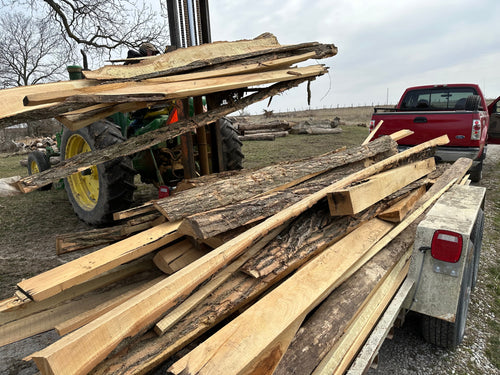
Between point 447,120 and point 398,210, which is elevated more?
point 447,120

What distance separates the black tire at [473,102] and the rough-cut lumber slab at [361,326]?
5.96m

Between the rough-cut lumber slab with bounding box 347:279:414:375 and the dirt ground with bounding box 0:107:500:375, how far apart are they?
0.58 metres

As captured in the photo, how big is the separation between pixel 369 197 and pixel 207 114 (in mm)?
1681

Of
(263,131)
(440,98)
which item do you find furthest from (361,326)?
(263,131)

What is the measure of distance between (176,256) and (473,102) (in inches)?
279

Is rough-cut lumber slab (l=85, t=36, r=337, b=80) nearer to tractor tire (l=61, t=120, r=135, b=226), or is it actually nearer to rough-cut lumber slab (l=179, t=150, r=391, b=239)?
tractor tire (l=61, t=120, r=135, b=226)

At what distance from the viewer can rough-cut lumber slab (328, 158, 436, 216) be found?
2.09 m

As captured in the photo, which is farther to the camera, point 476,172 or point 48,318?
point 476,172

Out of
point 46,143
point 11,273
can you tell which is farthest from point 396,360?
point 46,143

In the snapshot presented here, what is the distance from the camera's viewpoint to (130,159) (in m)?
4.40

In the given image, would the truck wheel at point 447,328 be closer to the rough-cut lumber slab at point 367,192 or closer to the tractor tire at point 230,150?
the rough-cut lumber slab at point 367,192

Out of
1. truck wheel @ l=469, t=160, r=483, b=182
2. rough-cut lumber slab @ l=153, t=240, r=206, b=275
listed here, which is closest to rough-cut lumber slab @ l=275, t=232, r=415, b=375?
rough-cut lumber slab @ l=153, t=240, r=206, b=275

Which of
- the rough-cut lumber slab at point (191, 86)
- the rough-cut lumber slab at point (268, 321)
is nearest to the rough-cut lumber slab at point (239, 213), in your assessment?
the rough-cut lumber slab at point (268, 321)

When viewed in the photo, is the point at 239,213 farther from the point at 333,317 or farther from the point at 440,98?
the point at 440,98
